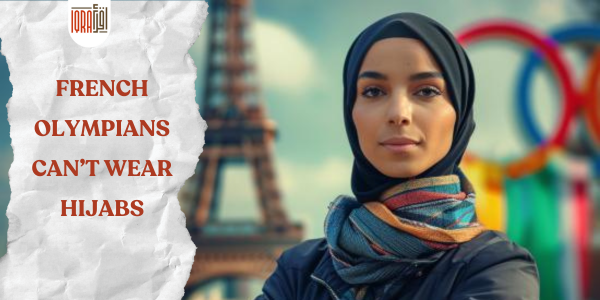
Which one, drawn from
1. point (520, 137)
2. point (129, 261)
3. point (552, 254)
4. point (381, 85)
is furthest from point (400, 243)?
point (552, 254)

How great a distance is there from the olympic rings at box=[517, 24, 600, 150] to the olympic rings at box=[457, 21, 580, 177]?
0.10 metres

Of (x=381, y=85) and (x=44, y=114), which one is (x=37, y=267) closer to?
(x=44, y=114)

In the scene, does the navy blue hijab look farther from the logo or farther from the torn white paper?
the logo

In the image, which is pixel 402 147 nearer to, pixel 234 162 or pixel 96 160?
pixel 96 160

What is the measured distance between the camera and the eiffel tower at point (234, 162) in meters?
11.0

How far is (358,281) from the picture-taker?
1.25m

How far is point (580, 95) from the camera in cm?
774

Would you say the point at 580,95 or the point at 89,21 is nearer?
the point at 89,21

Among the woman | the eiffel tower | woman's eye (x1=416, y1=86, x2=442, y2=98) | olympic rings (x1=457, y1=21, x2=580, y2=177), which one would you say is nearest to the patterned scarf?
the woman

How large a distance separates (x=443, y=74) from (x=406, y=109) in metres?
0.07

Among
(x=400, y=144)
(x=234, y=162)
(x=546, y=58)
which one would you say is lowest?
(x=234, y=162)

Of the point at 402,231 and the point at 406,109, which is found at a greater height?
the point at 406,109

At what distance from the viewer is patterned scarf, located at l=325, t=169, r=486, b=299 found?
122cm

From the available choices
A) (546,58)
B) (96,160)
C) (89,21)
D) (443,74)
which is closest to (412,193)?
(443,74)
